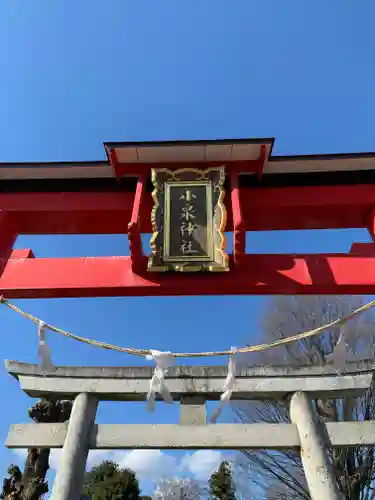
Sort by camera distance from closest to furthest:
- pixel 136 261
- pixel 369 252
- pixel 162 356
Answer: pixel 162 356 < pixel 136 261 < pixel 369 252

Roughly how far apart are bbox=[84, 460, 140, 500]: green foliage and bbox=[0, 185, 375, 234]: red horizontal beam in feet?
58.5

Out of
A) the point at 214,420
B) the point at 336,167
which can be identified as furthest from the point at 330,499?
the point at 336,167

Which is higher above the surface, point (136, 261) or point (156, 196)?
point (156, 196)

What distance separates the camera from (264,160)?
179 inches

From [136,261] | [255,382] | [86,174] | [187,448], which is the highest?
[86,174]

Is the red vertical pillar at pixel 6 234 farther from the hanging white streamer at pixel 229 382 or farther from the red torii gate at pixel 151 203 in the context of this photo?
the hanging white streamer at pixel 229 382

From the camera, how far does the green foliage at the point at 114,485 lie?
18688 mm

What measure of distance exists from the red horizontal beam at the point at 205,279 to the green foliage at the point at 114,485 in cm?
1797

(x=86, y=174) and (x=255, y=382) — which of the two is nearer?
(x=86, y=174)

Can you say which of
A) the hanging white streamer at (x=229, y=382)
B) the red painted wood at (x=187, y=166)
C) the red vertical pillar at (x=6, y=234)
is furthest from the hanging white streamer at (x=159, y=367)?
the red painted wood at (x=187, y=166)

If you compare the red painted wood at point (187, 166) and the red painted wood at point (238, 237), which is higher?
the red painted wood at point (187, 166)

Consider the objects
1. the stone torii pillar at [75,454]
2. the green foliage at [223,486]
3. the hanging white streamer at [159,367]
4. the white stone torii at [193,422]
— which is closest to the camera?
the hanging white streamer at [159,367]

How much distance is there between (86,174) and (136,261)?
151 cm

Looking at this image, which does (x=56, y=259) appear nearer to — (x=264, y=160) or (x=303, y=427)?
(x=264, y=160)
